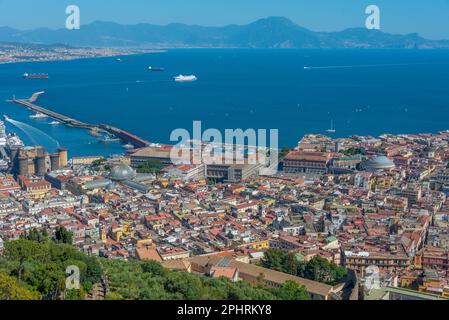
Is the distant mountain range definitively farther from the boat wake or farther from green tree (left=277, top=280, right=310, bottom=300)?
green tree (left=277, top=280, right=310, bottom=300)

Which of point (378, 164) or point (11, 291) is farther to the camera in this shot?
point (378, 164)

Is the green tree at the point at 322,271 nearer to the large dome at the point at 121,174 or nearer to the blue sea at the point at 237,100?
the large dome at the point at 121,174

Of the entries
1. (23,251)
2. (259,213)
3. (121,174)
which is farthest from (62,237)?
(121,174)

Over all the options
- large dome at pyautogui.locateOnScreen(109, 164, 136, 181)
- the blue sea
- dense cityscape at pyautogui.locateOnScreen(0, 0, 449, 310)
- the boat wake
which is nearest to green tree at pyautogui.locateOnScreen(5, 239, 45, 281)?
dense cityscape at pyautogui.locateOnScreen(0, 0, 449, 310)

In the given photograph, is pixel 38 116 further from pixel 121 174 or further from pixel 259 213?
pixel 259 213

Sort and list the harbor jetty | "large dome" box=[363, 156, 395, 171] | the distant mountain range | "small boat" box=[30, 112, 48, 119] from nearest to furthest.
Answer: "large dome" box=[363, 156, 395, 171] → the harbor jetty → "small boat" box=[30, 112, 48, 119] → the distant mountain range

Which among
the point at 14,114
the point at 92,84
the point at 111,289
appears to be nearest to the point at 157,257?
the point at 111,289

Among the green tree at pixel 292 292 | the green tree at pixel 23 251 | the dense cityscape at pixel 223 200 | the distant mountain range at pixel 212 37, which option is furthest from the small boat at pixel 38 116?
the distant mountain range at pixel 212 37

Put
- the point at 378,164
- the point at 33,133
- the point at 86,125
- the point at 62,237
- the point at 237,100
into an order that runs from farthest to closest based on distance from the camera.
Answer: the point at 237,100 < the point at 86,125 < the point at 33,133 < the point at 378,164 < the point at 62,237
